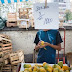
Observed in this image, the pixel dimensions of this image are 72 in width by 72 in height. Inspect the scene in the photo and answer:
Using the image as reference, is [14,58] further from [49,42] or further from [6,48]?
[49,42]

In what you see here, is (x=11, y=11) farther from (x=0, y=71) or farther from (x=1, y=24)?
(x=0, y=71)

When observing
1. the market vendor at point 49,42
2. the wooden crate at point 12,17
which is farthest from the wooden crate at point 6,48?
the market vendor at point 49,42

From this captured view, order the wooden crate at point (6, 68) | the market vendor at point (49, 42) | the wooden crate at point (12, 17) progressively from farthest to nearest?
the wooden crate at point (12, 17) < the wooden crate at point (6, 68) < the market vendor at point (49, 42)

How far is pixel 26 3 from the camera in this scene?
5.57 meters

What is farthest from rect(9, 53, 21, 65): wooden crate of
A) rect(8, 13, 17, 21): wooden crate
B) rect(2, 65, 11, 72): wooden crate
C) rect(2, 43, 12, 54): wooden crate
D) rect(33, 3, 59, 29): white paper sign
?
rect(33, 3, 59, 29): white paper sign

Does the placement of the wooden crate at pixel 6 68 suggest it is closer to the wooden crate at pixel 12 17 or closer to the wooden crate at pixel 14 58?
the wooden crate at pixel 14 58

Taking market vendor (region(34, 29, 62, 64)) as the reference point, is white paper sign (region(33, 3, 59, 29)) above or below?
above

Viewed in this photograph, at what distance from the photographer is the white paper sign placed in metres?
1.95

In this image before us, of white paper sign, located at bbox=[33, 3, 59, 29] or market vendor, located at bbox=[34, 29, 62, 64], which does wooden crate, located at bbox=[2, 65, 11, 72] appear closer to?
market vendor, located at bbox=[34, 29, 62, 64]

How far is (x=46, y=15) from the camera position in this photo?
1.99 metres

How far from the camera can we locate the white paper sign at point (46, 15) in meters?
1.95

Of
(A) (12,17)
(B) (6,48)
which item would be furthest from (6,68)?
(A) (12,17)

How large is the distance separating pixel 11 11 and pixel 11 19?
1.52ft

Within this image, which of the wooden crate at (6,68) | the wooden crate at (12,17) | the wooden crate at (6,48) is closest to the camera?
the wooden crate at (6,68)
